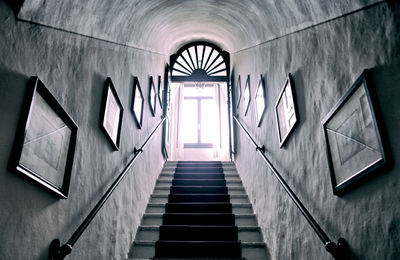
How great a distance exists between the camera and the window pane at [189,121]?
948 cm

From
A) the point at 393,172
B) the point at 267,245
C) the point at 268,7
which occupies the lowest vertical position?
the point at 267,245

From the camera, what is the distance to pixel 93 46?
2164mm

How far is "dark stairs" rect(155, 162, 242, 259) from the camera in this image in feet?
9.67

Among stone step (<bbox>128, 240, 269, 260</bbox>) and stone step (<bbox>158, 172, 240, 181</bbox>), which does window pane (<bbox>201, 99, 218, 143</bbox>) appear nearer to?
stone step (<bbox>158, 172, 240, 181</bbox>)

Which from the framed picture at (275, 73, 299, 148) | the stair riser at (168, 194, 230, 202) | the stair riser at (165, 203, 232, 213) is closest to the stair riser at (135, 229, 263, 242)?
the stair riser at (165, 203, 232, 213)

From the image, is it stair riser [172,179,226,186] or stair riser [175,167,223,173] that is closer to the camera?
stair riser [172,179,226,186]

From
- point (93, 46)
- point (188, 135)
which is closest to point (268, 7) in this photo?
point (93, 46)

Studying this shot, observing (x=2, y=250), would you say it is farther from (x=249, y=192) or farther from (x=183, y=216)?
(x=249, y=192)

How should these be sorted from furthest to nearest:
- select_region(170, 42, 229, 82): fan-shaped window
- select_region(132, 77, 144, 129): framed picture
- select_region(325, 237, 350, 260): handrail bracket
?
select_region(170, 42, 229, 82): fan-shaped window < select_region(132, 77, 144, 129): framed picture < select_region(325, 237, 350, 260): handrail bracket

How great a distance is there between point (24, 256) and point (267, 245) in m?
2.21

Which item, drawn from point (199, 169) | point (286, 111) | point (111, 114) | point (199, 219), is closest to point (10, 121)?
point (111, 114)

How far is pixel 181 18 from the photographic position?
4.95 m

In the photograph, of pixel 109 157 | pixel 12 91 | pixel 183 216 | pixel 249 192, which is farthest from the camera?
pixel 249 192

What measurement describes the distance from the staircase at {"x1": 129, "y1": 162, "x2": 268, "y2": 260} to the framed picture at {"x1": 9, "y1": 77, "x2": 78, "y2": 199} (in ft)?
5.28
